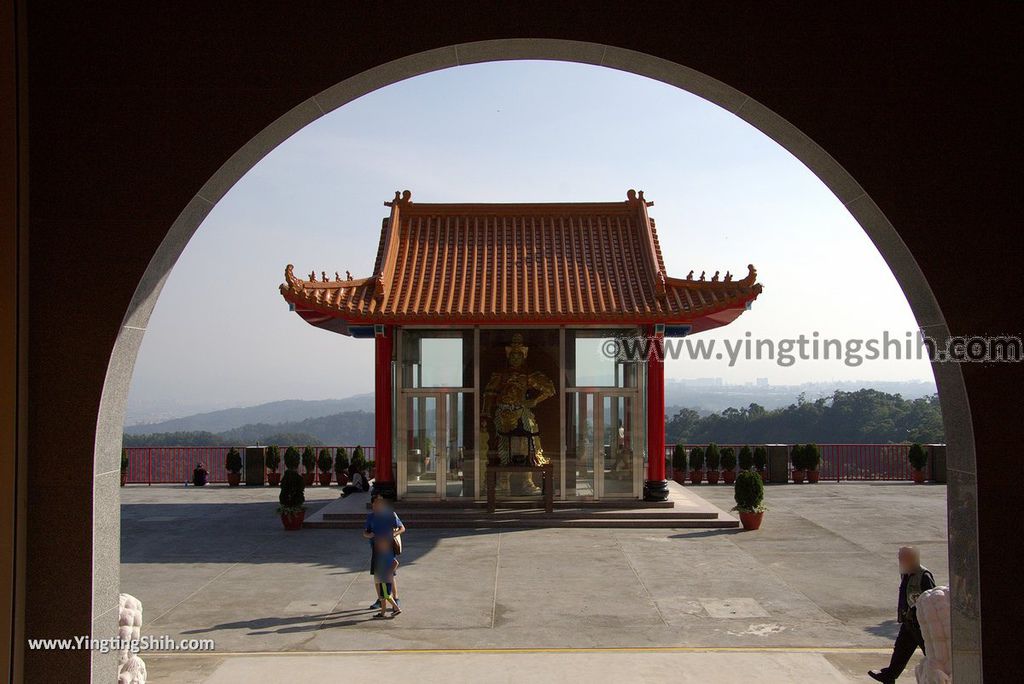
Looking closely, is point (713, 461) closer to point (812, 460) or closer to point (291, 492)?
point (812, 460)

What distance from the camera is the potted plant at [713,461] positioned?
16922 mm

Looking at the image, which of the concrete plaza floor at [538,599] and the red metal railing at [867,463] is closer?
the concrete plaza floor at [538,599]

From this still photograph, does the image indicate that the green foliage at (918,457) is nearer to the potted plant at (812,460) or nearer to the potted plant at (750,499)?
the potted plant at (812,460)

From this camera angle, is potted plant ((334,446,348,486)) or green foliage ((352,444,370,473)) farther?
potted plant ((334,446,348,486))

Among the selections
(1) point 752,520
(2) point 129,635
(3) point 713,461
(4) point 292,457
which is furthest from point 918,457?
(2) point 129,635

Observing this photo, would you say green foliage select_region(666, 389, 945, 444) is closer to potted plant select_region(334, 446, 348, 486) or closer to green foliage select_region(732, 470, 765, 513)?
potted plant select_region(334, 446, 348, 486)

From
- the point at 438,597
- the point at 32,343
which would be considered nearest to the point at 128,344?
the point at 32,343

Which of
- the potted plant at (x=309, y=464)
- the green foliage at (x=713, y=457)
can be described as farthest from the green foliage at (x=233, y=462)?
the green foliage at (x=713, y=457)

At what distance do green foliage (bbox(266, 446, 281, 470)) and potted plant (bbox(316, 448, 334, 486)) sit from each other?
0.87 meters

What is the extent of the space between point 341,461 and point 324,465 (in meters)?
0.46

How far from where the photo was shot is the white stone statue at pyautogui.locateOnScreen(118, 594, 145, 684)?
15.6 feet

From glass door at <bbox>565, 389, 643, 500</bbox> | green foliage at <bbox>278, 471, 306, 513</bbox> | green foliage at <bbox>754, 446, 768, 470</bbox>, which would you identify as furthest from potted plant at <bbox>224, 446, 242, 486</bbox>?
green foliage at <bbox>754, 446, 768, 470</bbox>

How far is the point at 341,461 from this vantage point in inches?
664

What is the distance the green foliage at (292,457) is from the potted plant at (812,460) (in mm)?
10629
